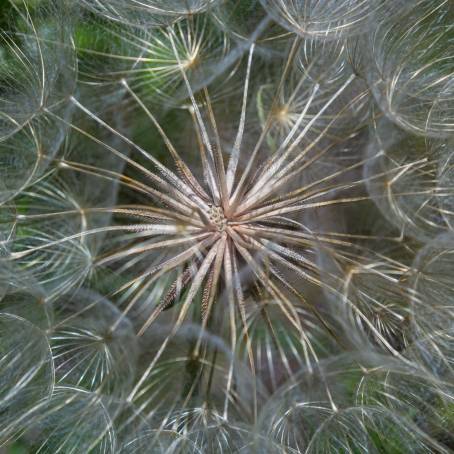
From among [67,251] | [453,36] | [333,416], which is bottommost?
[333,416]

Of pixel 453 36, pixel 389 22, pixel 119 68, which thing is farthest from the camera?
pixel 119 68

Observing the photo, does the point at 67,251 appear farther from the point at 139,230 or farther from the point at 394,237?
the point at 394,237

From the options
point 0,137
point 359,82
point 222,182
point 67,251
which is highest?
point 359,82

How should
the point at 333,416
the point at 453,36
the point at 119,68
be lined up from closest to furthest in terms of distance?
1. the point at 333,416
2. the point at 453,36
3. the point at 119,68

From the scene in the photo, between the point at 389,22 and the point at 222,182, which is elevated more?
the point at 389,22

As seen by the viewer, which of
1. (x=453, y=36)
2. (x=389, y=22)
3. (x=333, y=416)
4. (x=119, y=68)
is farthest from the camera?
(x=119, y=68)

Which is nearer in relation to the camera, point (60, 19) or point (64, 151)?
point (60, 19)

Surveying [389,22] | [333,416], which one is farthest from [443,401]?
[389,22]

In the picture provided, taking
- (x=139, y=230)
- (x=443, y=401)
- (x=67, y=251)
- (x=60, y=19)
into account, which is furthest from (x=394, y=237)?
(x=60, y=19)

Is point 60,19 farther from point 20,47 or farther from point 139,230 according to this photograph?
point 139,230
